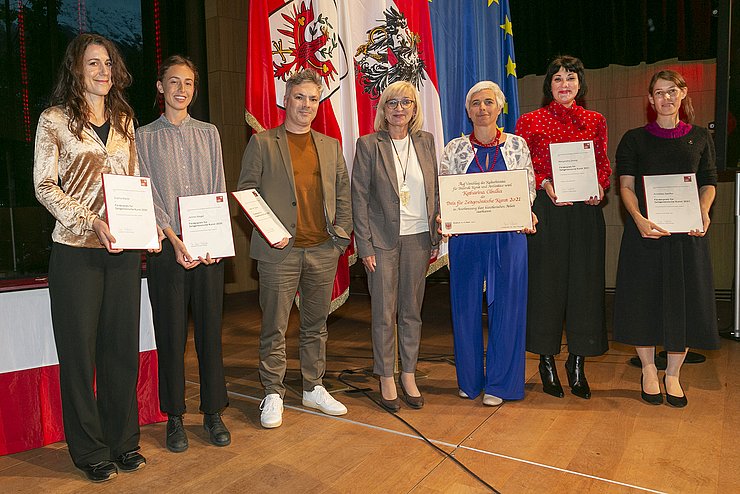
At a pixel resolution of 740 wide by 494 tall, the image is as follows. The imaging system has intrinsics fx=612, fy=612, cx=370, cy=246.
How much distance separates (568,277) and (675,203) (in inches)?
25.8

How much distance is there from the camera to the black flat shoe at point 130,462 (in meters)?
2.57

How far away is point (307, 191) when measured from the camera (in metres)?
3.08

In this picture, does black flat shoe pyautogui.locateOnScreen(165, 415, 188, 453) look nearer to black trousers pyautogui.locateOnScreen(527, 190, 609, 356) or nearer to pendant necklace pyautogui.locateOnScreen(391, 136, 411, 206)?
pendant necklace pyautogui.locateOnScreen(391, 136, 411, 206)

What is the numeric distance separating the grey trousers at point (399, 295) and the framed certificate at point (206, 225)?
2.72 ft

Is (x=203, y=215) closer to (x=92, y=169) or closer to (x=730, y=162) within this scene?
(x=92, y=169)

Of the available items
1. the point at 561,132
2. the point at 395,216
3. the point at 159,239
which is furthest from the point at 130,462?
the point at 561,132

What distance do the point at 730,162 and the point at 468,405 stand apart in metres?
2.97

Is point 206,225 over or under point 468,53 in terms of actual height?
under

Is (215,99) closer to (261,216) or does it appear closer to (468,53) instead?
(468,53)

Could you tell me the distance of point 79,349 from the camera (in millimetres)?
2432

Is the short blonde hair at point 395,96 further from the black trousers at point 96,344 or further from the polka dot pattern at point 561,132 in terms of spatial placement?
the black trousers at point 96,344

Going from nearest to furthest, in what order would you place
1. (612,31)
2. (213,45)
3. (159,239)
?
(159,239) → (612,31) → (213,45)

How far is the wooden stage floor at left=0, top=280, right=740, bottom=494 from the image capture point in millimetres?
2422

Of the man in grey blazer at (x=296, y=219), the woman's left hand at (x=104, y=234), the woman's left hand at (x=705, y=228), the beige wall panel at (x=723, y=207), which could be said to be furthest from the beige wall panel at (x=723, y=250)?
the woman's left hand at (x=104, y=234)
